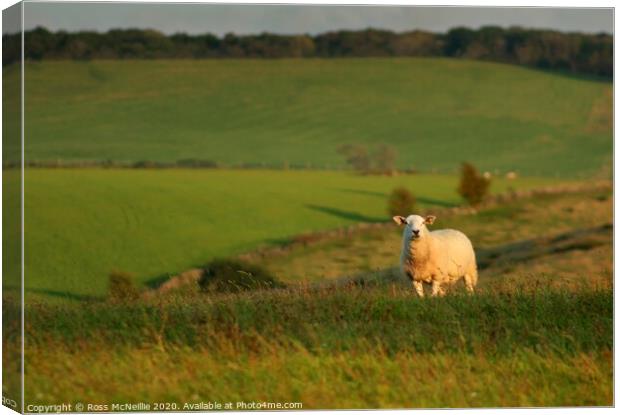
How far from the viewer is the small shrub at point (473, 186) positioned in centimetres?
3816

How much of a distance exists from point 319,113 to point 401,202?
3449 mm

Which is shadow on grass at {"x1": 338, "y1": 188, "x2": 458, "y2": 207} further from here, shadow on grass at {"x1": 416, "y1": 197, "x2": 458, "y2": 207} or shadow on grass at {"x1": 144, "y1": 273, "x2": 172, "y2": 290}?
shadow on grass at {"x1": 144, "y1": 273, "x2": 172, "y2": 290}

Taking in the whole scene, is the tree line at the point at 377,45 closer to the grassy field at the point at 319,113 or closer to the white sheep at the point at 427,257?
the grassy field at the point at 319,113

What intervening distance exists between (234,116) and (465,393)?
951 inches

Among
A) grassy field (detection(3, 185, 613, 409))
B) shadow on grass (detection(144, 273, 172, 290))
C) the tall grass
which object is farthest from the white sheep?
shadow on grass (detection(144, 273, 172, 290))

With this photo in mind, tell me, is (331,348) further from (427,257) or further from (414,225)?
(427,257)

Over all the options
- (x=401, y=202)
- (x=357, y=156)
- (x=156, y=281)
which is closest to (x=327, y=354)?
(x=156, y=281)

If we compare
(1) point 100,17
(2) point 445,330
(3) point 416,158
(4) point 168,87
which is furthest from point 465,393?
(3) point 416,158

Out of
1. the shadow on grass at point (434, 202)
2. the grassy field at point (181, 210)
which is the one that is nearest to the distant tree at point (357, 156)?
the grassy field at point (181, 210)

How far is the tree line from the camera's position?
1655 cm

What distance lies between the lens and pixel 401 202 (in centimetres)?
3916

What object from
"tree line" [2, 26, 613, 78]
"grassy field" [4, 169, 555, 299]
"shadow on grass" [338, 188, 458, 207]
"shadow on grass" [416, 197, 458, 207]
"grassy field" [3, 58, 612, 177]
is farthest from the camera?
"shadow on grass" [338, 188, 458, 207]

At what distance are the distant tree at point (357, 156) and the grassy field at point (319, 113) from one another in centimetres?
26

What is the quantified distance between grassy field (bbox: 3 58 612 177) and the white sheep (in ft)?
16.8
